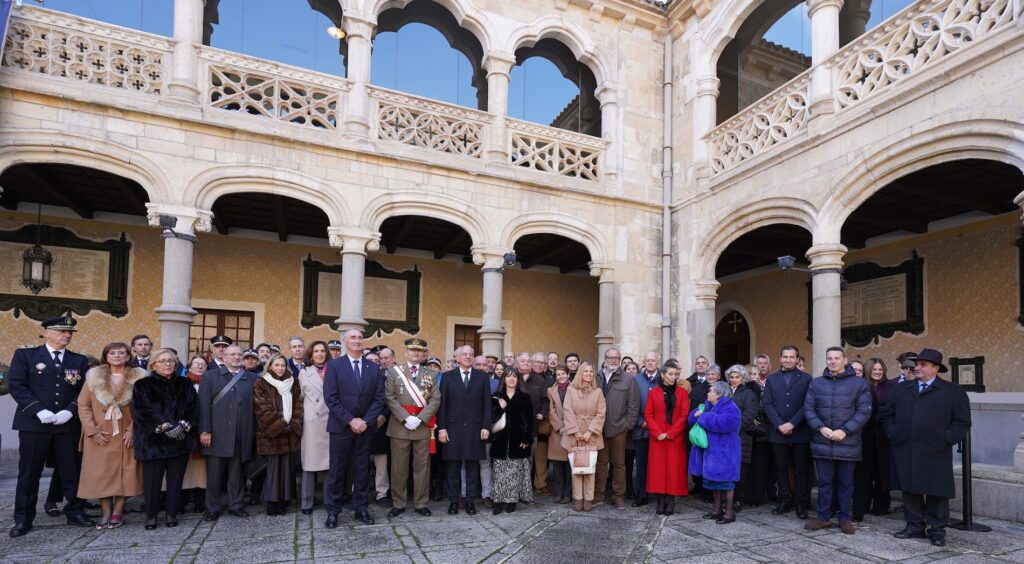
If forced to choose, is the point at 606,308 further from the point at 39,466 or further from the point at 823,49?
the point at 39,466

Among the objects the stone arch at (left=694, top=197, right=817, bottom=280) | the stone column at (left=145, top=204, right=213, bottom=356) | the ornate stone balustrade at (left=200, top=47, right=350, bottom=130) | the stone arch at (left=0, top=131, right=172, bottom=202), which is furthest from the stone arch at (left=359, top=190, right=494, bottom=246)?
the stone arch at (left=694, top=197, right=817, bottom=280)

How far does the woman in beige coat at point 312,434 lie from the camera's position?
5.46 meters

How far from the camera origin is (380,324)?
40.3 ft

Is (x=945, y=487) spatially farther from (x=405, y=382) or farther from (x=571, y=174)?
(x=571, y=174)

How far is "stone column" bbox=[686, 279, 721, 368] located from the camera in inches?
394

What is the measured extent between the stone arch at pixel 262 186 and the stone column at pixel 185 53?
1.03 m

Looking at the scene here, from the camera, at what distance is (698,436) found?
5672 millimetres

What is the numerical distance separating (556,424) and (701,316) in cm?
487

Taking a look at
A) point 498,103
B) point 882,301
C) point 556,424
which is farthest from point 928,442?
point 498,103

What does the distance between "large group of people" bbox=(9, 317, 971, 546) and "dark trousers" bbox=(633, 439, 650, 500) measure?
18 mm

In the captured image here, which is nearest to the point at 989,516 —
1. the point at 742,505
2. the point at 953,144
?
the point at 742,505

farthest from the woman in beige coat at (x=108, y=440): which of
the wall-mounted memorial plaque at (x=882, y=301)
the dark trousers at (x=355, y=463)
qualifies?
the wall-mounted memorial plaque at (x=882, y=301)

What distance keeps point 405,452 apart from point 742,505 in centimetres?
333

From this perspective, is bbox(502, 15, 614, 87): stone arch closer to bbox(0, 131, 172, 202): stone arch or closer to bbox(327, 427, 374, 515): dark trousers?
bbox(0, 131, 172, 202): stone arch
